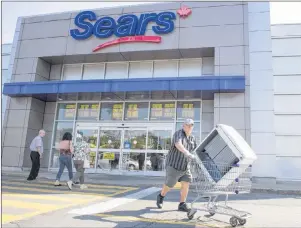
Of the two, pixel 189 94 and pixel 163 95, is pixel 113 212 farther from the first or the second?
pixel 163 95

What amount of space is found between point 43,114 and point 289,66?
12388 millimetres

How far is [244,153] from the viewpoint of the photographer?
14.3 ft

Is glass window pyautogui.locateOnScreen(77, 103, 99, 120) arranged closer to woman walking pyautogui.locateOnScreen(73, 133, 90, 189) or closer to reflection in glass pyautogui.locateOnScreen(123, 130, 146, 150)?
reflection in glass pyautogui.locateOnScreen(123, 130, 146, 150)

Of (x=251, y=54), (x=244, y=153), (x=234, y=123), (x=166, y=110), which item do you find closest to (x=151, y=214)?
(x=244, y=153)

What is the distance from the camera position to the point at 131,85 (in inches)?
504

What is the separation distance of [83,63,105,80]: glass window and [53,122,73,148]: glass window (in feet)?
8.64

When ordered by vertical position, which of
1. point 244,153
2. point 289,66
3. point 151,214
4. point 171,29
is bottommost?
point 151,214

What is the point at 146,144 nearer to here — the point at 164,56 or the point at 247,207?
the point at 164,56

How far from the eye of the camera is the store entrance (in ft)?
44.4

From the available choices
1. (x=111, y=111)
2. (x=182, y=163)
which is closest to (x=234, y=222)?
(x=182, y=163)

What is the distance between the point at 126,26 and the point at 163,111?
14.9 feet

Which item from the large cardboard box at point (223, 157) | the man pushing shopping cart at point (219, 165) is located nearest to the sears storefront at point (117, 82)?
the man pushing shopping cart at point (219, 165)

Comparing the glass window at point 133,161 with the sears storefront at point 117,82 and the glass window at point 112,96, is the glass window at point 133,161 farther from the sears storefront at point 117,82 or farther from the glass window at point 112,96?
the glass window at point 112,96

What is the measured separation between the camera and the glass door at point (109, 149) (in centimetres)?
1402
